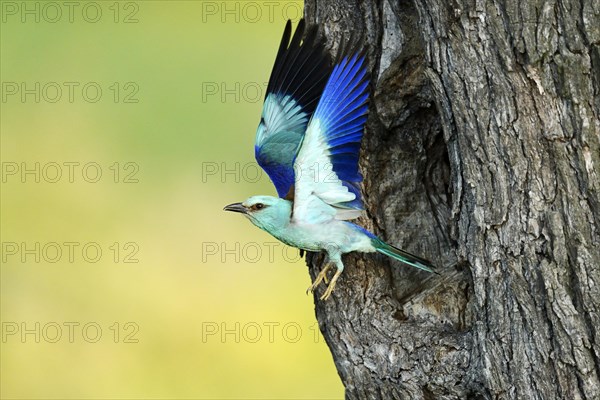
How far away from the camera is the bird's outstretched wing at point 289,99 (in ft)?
15.8

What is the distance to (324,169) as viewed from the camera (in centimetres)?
468

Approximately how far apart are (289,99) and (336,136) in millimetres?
452

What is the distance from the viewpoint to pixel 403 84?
185 inches

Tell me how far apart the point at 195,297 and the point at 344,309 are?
10.9 feet

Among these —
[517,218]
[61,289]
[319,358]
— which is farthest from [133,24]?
[517,218]

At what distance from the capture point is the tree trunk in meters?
4.06
